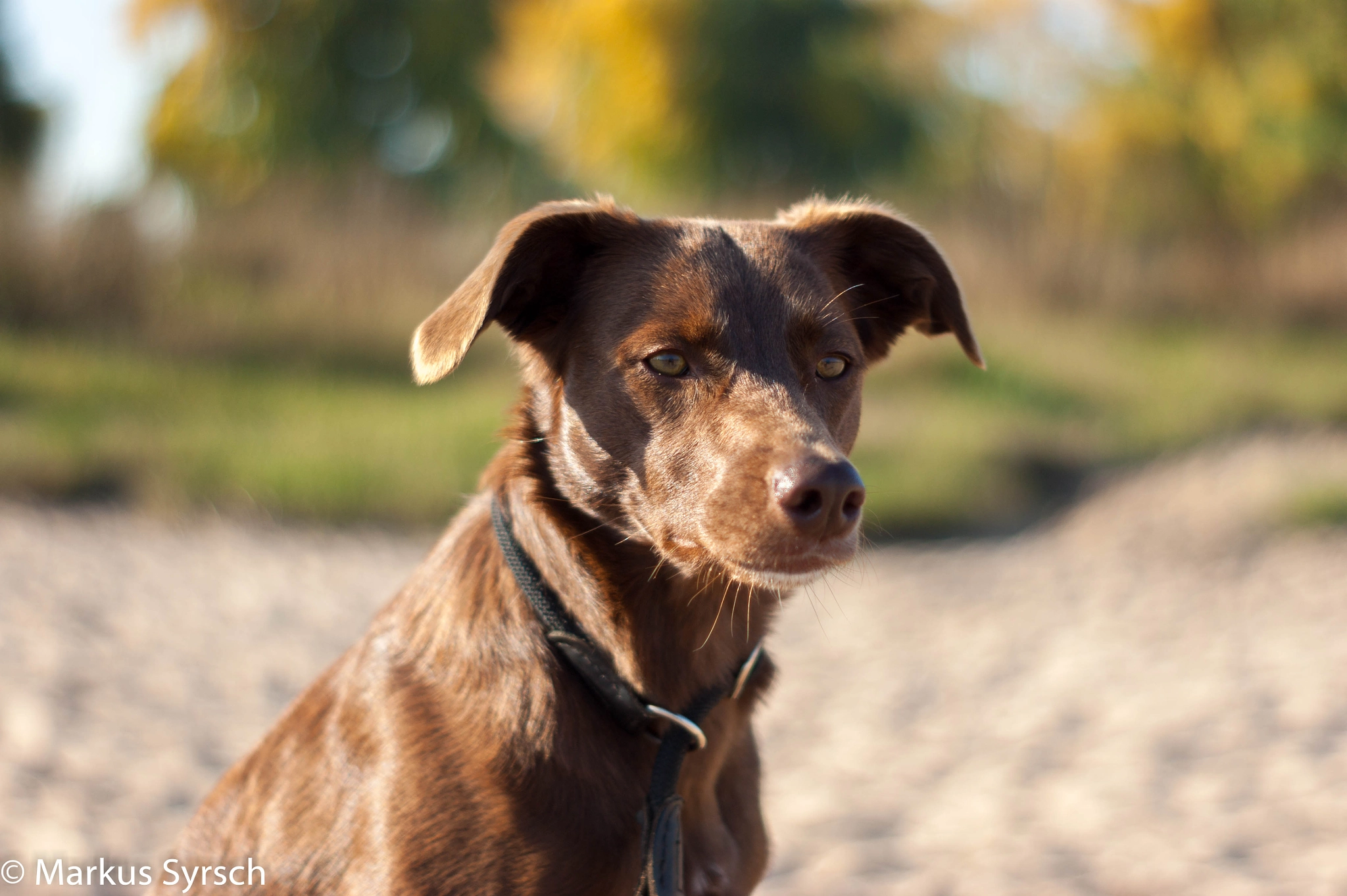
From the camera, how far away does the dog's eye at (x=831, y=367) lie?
2.33 m

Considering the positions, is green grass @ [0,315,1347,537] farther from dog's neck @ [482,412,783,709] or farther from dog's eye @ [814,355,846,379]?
dog's neck @ [482,412,783,709]

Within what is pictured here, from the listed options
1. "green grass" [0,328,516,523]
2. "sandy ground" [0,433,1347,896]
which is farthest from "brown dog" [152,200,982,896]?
"green grass" [0,328,516,523]

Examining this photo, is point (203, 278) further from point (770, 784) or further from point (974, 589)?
point (770, 784)

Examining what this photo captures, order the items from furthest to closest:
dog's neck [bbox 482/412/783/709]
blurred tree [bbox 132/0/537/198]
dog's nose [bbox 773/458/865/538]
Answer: blurred tree [bbox 132/0/537/198], dog's neck [bbox 482/412/783/709], dog's nose [bbox 773/458/865/538]

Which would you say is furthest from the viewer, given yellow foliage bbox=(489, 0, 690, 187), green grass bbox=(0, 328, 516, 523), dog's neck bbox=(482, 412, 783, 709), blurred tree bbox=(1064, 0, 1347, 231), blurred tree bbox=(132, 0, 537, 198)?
blurred tree bbox=(132, 0, 537, 198)

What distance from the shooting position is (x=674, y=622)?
7.35ft

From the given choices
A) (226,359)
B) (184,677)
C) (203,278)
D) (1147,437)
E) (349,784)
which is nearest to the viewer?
(349,784)

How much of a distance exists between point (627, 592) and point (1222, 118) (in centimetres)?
2044

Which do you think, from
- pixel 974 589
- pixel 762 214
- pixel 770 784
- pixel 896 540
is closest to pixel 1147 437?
pixel 896 540

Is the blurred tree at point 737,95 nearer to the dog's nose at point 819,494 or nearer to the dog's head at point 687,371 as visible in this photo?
the dog's head at point 687,371

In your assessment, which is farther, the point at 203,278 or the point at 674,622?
the point at 203,278

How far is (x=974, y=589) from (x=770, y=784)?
3.43 meters

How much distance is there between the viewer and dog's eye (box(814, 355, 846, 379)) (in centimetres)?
233

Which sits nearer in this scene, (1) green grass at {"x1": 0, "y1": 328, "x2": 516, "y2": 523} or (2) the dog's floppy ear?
(2) the dog's floppy ear
